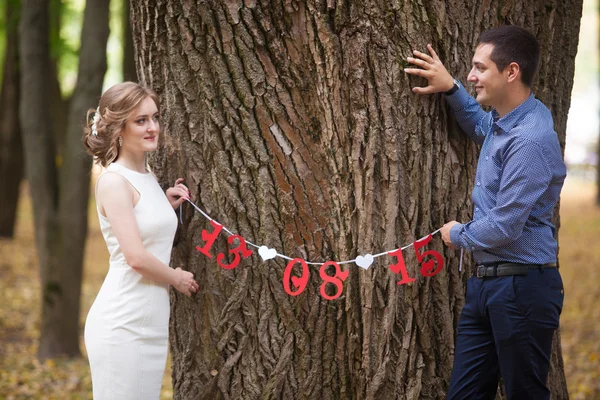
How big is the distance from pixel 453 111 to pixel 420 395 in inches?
60.5

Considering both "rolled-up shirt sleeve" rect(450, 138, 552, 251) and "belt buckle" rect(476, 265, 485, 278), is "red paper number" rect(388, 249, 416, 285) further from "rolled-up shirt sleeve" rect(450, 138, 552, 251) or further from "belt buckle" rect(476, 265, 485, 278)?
"rolled-up shirt sleeve" rect(450, 138, 552, 251)

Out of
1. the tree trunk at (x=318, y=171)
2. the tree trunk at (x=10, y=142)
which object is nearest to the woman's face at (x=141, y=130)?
the tree trunk at (x=318, y=171)

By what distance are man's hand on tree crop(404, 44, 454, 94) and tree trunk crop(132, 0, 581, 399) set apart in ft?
0.19

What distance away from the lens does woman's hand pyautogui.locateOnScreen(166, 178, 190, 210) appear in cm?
378

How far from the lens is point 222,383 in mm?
3822

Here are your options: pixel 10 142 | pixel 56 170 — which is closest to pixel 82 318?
pixel 56 170

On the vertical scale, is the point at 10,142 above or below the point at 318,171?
above

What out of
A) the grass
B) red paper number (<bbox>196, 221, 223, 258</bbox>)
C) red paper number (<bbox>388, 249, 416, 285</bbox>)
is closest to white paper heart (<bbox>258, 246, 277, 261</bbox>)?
red paper number (<bbox>196, 221, 223, 258</bbox>)

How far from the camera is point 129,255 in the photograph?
3260mm

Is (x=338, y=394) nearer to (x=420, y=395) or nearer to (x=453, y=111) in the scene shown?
(x=420, y=395)

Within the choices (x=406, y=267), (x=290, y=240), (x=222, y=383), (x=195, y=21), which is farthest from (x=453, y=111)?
(x=222, y=383)

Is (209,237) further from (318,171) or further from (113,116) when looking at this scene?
(113,116)

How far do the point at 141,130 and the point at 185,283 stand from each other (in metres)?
0.84

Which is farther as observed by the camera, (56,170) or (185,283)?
(56,170)
